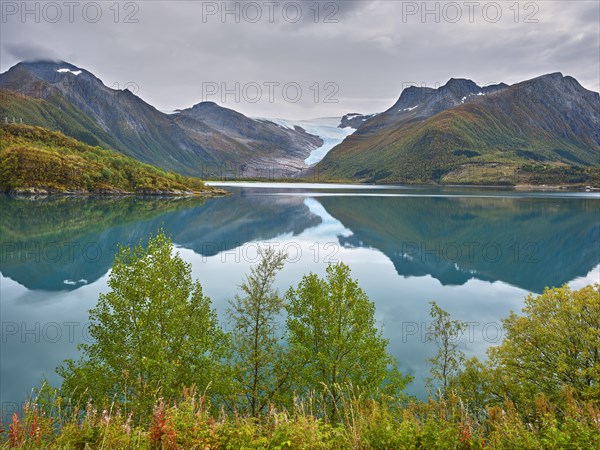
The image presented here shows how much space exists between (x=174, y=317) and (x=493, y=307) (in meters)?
40.4

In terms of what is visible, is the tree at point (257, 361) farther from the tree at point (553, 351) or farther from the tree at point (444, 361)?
the tree at point (553, 351)

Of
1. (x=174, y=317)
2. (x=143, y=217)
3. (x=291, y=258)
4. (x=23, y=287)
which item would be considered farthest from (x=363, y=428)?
(x=143, y=217)

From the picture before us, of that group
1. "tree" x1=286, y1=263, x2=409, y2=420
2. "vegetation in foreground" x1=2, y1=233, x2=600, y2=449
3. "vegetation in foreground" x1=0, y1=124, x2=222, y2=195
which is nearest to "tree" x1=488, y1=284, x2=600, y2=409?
"vegetation in foreground" x1=2, y1=233, x2=600, y2=449

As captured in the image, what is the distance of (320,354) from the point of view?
20828 mm

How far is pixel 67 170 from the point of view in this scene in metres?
164

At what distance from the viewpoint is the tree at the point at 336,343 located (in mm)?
21141

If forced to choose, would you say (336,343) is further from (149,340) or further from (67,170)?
(67,170)

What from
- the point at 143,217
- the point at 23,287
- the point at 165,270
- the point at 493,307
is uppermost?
the point at 143,217

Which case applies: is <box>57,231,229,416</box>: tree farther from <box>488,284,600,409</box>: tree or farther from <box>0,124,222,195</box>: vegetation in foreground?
<box>0,124,222,195</box>: vegetation in foreground

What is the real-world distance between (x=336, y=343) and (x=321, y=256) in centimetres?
4900

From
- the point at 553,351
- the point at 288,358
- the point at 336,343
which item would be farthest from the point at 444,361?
the point at 288,358

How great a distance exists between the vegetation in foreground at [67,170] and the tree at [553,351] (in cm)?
17682

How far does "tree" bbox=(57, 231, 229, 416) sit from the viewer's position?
58.7 ft

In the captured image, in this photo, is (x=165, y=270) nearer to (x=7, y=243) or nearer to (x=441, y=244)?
(x=7, y=243)
